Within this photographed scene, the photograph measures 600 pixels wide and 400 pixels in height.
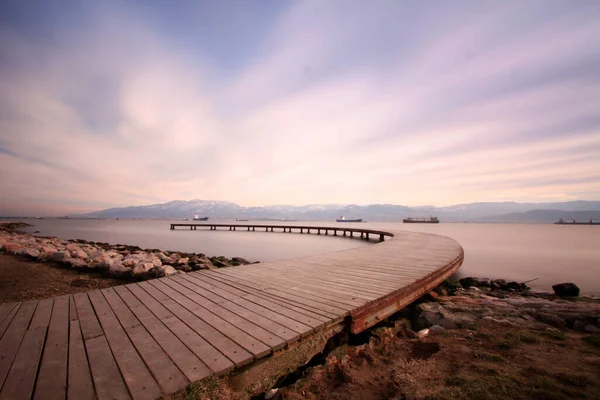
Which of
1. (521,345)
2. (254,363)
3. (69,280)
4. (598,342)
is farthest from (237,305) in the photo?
(69,280)

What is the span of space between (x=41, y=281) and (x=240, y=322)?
8538mm

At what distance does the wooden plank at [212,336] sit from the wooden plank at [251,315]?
0.45 metres

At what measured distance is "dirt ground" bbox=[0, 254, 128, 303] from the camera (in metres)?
6.92

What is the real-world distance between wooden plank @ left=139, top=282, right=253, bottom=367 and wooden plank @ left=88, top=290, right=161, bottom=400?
63 cm

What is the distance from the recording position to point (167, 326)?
10.5 feet

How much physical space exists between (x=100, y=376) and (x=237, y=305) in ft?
6.25

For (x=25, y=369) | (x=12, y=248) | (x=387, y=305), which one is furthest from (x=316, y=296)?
(x=12, y=248)

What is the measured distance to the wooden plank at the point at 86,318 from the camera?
3.01 m

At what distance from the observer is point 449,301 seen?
6676mm

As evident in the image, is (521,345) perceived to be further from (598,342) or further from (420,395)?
(420,395)

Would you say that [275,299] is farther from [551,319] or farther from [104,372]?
[551,319]

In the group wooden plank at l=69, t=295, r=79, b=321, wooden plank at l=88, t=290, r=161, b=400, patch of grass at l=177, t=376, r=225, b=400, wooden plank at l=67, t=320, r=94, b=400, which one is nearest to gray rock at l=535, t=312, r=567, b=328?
patch of grass at l=177, t=376, r=225, b=400

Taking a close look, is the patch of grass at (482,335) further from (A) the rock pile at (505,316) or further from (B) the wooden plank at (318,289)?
(B) the wooden plank at (318,289)

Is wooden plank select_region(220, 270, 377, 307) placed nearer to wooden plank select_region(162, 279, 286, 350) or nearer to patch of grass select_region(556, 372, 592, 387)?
wooden plank select_region(162, 279, 286, 350)
